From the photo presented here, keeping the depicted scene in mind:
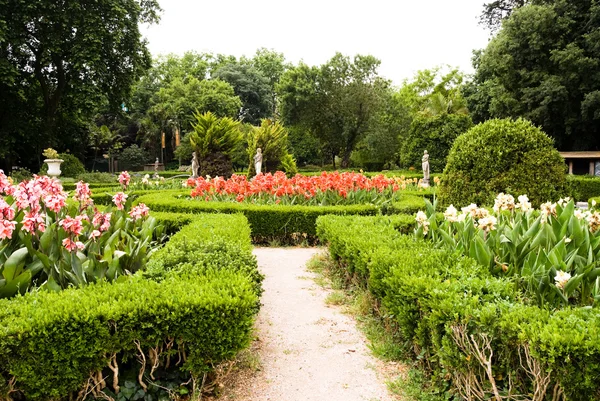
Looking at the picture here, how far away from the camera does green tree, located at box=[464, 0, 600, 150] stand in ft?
60.8

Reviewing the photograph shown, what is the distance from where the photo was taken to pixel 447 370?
282cm

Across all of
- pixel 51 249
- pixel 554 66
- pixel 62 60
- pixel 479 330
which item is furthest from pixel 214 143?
pixel 479 330

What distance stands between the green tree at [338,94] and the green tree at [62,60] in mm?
10841

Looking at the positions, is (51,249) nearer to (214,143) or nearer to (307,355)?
(307,355)

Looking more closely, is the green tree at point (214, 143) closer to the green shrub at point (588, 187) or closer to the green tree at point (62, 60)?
the green tree at point (62, 60)

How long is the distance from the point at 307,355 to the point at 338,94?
2978 cm

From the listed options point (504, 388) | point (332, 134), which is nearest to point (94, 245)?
point (504, 388)

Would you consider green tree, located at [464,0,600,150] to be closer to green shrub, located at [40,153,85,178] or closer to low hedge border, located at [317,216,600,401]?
low hedge border, located at [317,216,600,401]

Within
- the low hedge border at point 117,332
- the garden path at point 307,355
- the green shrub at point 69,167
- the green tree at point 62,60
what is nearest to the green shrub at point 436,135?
the green tree at point 62,60

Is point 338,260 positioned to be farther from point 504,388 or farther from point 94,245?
point 504,388

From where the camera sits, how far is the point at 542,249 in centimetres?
307

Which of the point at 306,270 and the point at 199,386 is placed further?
the point at 306,270

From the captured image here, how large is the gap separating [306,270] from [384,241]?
2143 mm

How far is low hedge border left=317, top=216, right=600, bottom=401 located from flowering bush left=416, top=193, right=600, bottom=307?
7.1 inches
